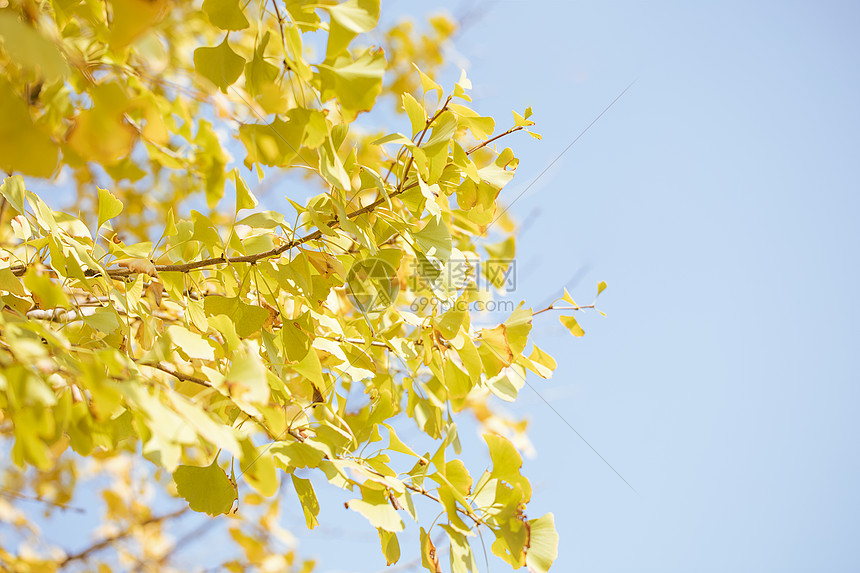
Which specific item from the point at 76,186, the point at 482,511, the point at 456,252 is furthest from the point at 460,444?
the point at 76,186

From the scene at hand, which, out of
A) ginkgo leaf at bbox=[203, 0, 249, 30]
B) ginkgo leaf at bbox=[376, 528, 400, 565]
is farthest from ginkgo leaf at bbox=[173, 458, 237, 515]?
ginkgo leaf at bbox=[203, 0, 249, 30]

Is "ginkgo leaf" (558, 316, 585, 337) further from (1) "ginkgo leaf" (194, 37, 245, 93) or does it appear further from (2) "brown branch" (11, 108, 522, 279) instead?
(1) "ginkgo leaf" (194, 37, 245, 93)

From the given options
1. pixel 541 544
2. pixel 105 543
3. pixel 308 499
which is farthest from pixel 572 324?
pixel 105 543

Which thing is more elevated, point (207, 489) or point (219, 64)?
point (219, 64)

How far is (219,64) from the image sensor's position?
1.40 ft

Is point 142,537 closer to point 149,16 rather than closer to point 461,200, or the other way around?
point 461,200

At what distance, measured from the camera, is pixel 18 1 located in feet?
1.24

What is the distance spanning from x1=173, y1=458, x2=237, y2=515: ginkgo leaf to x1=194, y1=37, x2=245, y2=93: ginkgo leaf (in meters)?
0.32

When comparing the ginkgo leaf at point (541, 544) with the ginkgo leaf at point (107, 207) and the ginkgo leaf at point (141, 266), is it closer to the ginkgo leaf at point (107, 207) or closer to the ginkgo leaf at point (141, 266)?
the ginkgo leaf at point (141, 266)

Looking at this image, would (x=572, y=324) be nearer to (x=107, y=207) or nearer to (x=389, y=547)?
(x=389, y=547)

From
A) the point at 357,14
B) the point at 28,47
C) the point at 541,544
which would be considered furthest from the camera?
the point at 541,544

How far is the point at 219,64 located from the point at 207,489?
0.36 meters

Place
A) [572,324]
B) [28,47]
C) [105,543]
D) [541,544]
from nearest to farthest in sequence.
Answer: [28,47]
[541,544]
[572,324]
[105,543]

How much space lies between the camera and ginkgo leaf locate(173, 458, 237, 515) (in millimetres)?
412
